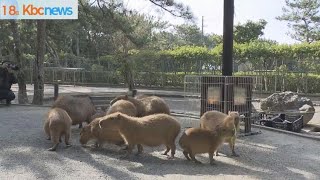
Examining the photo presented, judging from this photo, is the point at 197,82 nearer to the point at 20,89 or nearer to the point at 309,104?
the point at 309,104

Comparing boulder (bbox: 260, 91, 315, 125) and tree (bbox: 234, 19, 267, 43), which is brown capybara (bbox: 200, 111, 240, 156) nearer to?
boulder (bbox: 260, 91, 315, 125)

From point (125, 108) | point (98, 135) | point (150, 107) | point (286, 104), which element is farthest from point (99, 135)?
point (286, 104)

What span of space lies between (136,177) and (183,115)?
5428 mm

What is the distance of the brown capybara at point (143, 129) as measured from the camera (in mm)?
5730

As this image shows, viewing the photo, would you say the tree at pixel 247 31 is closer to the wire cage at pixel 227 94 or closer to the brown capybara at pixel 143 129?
the wire cage at pixel 227 94

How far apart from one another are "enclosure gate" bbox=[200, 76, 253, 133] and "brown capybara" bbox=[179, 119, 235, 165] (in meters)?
2.09

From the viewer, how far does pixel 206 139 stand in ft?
18.3

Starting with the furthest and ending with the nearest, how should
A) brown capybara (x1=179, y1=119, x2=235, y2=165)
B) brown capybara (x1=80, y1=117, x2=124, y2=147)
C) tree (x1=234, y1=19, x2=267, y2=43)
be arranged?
tree (x1=234, y1=19, x2=267, y2=43)
brown capybara (x1=80, y1=117, x2=124, y2=147)
brown capybara (x1=179, y1=119, x2=235, y2=165)

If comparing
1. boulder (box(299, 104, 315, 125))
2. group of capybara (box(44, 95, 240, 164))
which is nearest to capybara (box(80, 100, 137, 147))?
group of capybara (box(44, 95, 240, 164))

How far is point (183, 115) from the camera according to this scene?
10.3 metres

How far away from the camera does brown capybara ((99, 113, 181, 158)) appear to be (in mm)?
5730

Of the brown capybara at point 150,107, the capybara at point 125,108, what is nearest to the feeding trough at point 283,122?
the brown capybara at point 150,107

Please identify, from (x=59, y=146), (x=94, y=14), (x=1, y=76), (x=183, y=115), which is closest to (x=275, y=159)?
(x=59, y=146)

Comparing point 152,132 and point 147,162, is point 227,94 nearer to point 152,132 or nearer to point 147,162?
point 152,132
